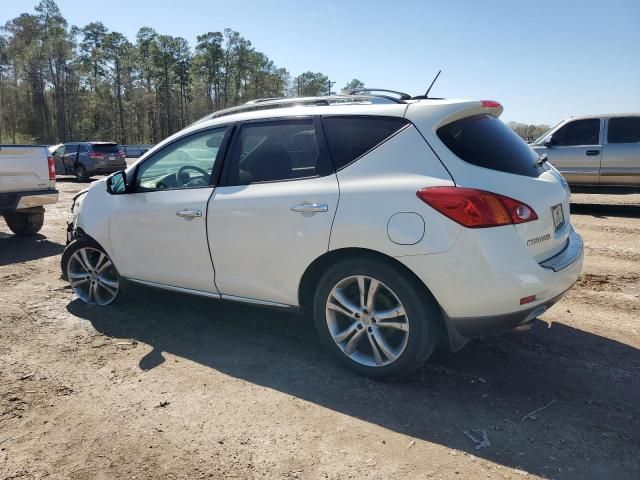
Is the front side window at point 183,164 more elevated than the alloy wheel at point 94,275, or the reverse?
the front side window at point 183,164

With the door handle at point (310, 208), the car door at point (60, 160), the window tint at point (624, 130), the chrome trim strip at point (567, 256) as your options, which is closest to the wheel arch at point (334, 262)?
the door handle at point (310, 208)

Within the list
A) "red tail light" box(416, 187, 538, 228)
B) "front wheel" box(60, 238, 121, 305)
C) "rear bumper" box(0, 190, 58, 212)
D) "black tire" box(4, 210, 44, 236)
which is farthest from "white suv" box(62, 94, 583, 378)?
"black tire" box(4, 210, 44, 236)

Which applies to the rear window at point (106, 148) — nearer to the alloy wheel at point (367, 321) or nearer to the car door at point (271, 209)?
the car door at point (271, 209)

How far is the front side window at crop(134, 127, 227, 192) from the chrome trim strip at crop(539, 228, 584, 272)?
8.14 ft

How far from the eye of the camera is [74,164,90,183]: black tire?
67.5 ft

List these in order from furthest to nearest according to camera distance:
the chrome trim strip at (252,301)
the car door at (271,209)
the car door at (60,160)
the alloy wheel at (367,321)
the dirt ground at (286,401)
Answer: the car door at (60,160) → the chrome trim strip at (252,301) → the car door at (271,209) → the alloy wheel at (367,321) → the dirt ground at (286,401)

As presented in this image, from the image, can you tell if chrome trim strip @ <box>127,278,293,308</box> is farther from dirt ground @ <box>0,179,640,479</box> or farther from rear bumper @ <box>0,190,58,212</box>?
rear bumper @ <box>0,190,58,212</box>

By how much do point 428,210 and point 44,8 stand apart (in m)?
79.3

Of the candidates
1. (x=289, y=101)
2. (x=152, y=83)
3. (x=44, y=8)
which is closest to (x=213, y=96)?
(x=152, y=83)

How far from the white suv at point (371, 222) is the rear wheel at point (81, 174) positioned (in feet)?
A: 61.5

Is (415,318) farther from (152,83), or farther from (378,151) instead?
(152,83)

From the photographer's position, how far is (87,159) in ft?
67.5

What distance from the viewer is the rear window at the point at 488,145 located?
2.92 m

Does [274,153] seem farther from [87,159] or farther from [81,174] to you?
[81,174]
